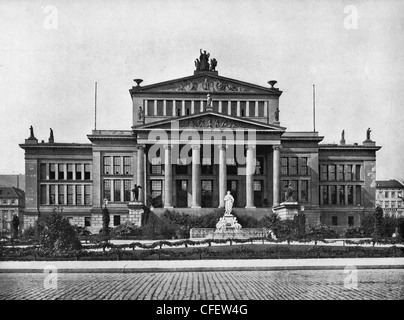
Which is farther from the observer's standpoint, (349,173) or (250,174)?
(349,173)

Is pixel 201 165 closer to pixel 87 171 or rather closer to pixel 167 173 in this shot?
pixel 167 173

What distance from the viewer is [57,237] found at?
97.1 feet

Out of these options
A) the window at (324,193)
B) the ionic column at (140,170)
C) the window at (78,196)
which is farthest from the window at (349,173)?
the window at (78,196)

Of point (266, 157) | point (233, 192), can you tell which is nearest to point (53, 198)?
point (233, 192)

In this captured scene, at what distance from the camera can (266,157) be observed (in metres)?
72.3

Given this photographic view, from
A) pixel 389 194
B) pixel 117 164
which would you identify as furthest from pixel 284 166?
pixel 389 194

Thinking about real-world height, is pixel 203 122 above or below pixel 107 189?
above

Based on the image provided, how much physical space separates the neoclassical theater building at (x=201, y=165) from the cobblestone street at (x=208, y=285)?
4647 cm

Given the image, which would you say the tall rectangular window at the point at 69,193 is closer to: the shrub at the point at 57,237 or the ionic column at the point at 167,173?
the ionic column at the point at 167,173

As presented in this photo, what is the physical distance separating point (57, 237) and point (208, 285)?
47.3 feet

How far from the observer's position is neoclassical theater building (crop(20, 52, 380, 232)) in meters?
68.6

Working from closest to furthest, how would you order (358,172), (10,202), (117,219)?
→ (117,219)
(358,172)
(10,202)

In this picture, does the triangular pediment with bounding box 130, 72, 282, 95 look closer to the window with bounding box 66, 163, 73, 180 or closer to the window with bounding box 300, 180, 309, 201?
the window with bounding box 300, 180, 309, 201

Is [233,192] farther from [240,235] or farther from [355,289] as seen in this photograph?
[355,289]
